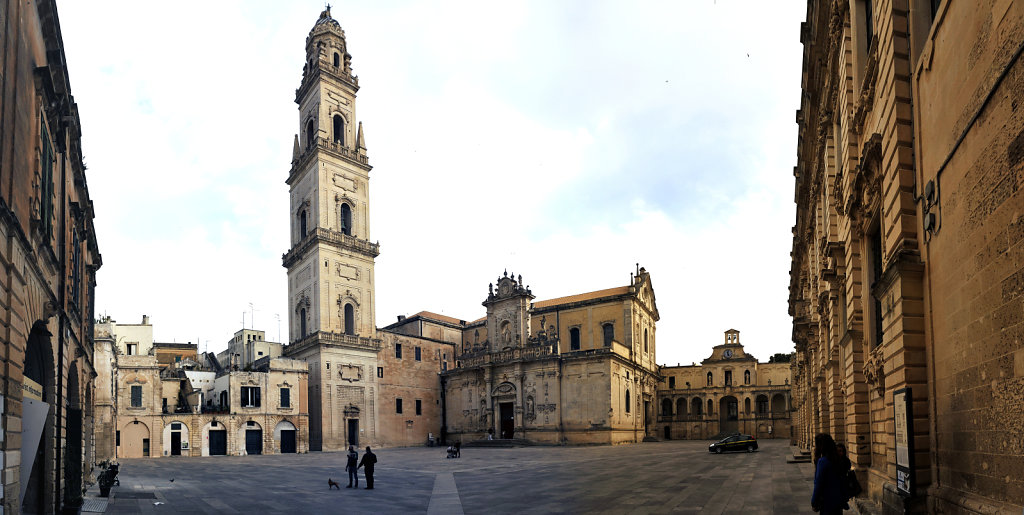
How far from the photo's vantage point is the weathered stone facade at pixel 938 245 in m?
5.80

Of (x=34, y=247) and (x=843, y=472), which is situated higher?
(x=34, y=247)

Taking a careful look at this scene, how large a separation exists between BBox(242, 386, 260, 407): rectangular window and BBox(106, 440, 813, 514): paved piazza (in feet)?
70.7

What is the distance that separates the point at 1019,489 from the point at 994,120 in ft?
9.19

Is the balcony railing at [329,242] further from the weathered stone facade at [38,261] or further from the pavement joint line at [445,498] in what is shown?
the weathered stone facade at [38,261]

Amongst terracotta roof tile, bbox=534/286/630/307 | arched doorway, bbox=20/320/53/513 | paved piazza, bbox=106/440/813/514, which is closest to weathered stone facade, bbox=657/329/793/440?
terracotta roof tile, bbox=534/286/630/307

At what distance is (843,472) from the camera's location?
29.9 feet

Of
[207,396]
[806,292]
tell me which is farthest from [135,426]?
[806,292]

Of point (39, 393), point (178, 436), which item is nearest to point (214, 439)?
point (178, 436)

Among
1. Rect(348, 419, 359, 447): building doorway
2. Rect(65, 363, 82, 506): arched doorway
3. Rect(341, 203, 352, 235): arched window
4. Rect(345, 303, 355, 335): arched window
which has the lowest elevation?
Rect(348, 419, 359, 447): building doorway

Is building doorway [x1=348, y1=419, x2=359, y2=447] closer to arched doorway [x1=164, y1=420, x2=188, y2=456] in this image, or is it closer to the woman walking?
arched doorway [x1=164, y1=420, x2=188, y2=456]

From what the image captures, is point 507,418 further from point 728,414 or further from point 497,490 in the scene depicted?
point 497,490

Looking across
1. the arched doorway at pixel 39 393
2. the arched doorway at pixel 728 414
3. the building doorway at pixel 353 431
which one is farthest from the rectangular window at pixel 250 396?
the arched doorway at pixel 728 414

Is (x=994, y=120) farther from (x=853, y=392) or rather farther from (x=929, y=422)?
(x=853, y=392)

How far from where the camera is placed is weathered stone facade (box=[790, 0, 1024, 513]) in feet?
19.0
